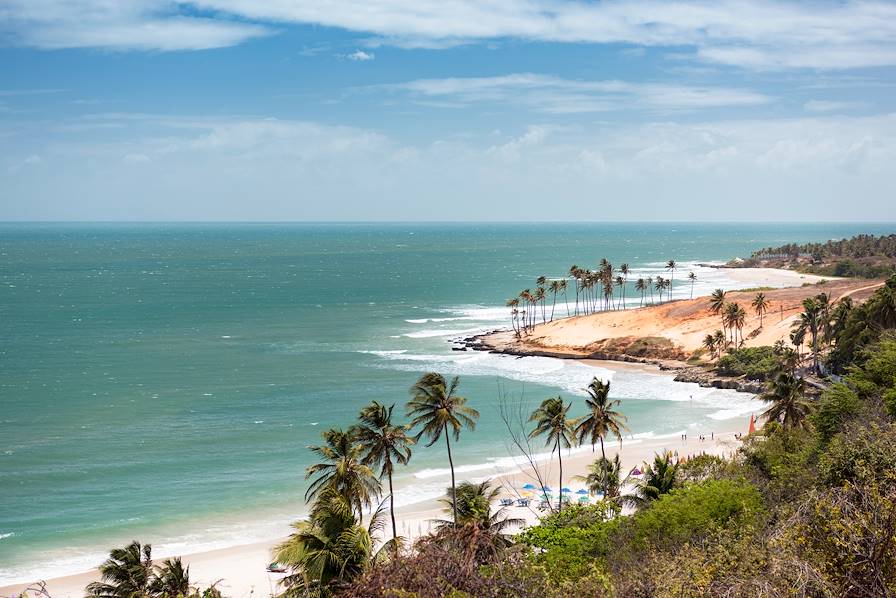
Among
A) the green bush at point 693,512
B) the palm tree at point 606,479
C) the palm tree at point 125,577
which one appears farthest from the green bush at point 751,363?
the palm tree at point 125,577

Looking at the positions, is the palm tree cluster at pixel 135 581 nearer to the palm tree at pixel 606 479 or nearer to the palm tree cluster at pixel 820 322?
the palm tree at pixel 606 479

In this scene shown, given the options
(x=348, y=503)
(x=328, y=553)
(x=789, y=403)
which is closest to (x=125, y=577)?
(x=348, y=503)

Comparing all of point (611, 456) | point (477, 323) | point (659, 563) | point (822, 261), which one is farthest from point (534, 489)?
point (822, 261)

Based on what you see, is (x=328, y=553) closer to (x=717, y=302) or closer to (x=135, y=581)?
(x=135, y=581)

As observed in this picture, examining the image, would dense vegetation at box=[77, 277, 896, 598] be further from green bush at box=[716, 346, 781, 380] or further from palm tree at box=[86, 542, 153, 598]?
green bush at box=[716, 346, 781, 380]

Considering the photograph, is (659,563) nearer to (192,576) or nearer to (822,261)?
(192,576)

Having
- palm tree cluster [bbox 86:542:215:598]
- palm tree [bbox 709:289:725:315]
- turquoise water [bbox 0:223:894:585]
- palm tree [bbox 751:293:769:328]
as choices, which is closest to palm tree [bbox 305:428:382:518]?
palm tree cluster [bbox 86:542:215:598]
